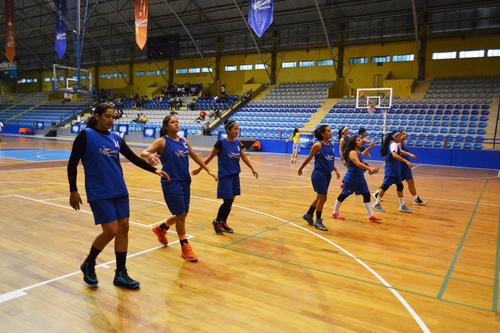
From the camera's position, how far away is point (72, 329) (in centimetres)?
279

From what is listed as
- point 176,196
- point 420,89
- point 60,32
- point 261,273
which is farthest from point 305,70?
point 261,273

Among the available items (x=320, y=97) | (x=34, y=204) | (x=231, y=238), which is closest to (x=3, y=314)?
(x=231, y=238)

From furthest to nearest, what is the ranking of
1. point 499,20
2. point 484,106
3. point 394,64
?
point 394,64, point 499,20, point 484,106

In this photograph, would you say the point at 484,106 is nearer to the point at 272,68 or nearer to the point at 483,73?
the point at 483,73

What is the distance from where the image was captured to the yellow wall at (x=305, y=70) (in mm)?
27625

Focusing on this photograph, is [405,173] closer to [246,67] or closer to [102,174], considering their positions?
[102,174]

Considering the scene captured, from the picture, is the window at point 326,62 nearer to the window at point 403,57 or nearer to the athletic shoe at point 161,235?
the window at point 403,57

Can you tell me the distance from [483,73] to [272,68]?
557 inches

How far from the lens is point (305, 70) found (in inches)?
1122

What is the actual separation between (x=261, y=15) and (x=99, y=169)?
13474mm

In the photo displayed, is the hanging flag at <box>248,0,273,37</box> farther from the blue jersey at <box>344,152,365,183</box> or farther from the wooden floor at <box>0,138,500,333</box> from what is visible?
the blue jersey at <box>344,152,365,183</box>

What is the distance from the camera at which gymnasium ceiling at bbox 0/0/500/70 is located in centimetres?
2233

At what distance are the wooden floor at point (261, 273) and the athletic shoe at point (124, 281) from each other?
0.27 feet

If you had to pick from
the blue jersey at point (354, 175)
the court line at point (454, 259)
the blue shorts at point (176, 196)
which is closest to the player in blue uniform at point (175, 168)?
the blue shorts at point (176, 196)
